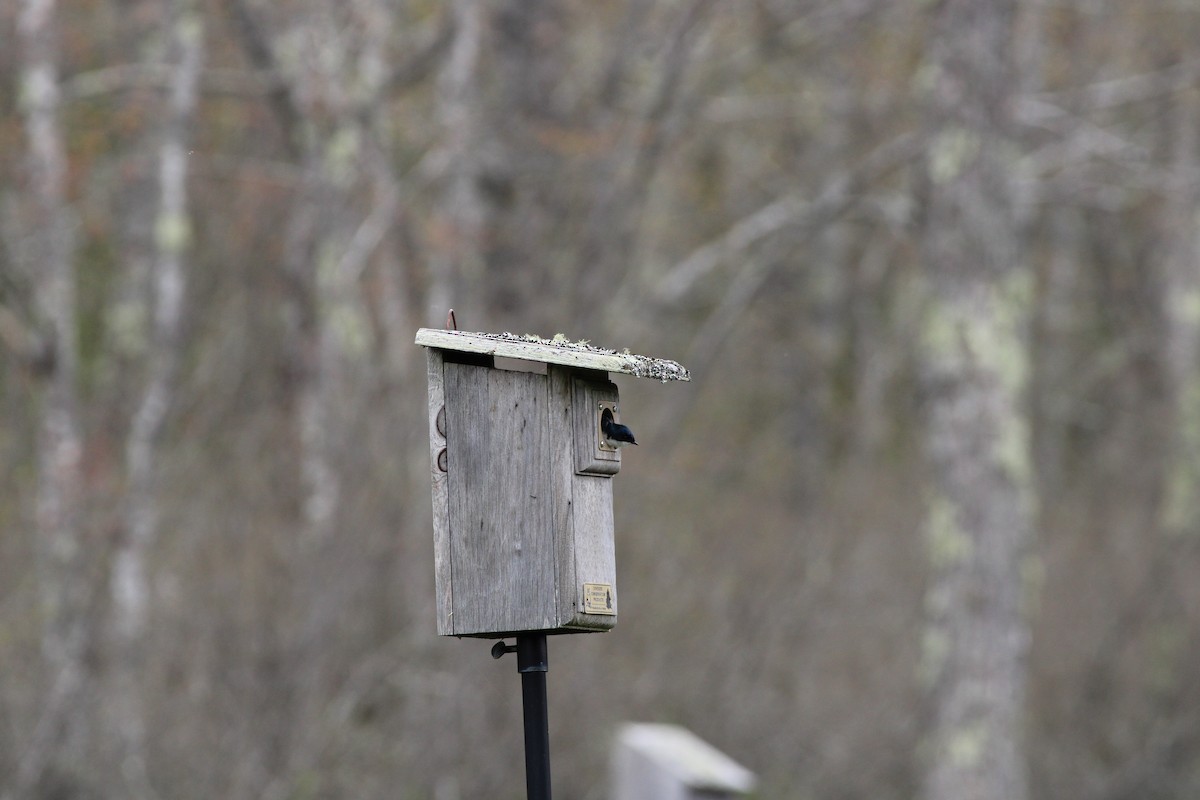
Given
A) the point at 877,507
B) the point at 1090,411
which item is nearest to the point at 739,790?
the point at 877,507

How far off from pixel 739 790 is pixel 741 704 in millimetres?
7499

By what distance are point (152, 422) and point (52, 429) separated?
69cm

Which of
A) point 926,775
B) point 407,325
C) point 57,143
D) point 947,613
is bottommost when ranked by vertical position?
point 926,775

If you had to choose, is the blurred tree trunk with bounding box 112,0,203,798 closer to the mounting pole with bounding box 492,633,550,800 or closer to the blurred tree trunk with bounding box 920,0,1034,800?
the blurred tree trunk with bounding box 920,0,1034,800

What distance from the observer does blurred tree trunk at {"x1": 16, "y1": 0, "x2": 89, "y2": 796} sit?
8.01m

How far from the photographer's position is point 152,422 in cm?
1002

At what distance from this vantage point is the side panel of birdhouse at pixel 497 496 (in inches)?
161

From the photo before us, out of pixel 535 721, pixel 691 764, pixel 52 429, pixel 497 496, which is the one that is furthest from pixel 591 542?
pixel 52 429

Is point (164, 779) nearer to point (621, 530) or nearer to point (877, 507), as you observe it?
point (621, 530)

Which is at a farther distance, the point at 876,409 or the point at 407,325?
the point at 876,409

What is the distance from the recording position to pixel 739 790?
220 inches

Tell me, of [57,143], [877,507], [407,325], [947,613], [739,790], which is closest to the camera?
[739,790]

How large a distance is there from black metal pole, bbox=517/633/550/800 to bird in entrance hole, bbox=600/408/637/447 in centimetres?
53

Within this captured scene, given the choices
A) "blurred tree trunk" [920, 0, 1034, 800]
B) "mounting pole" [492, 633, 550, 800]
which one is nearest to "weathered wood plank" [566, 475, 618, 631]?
"mounting pole" [492, 633, 550, 800]
